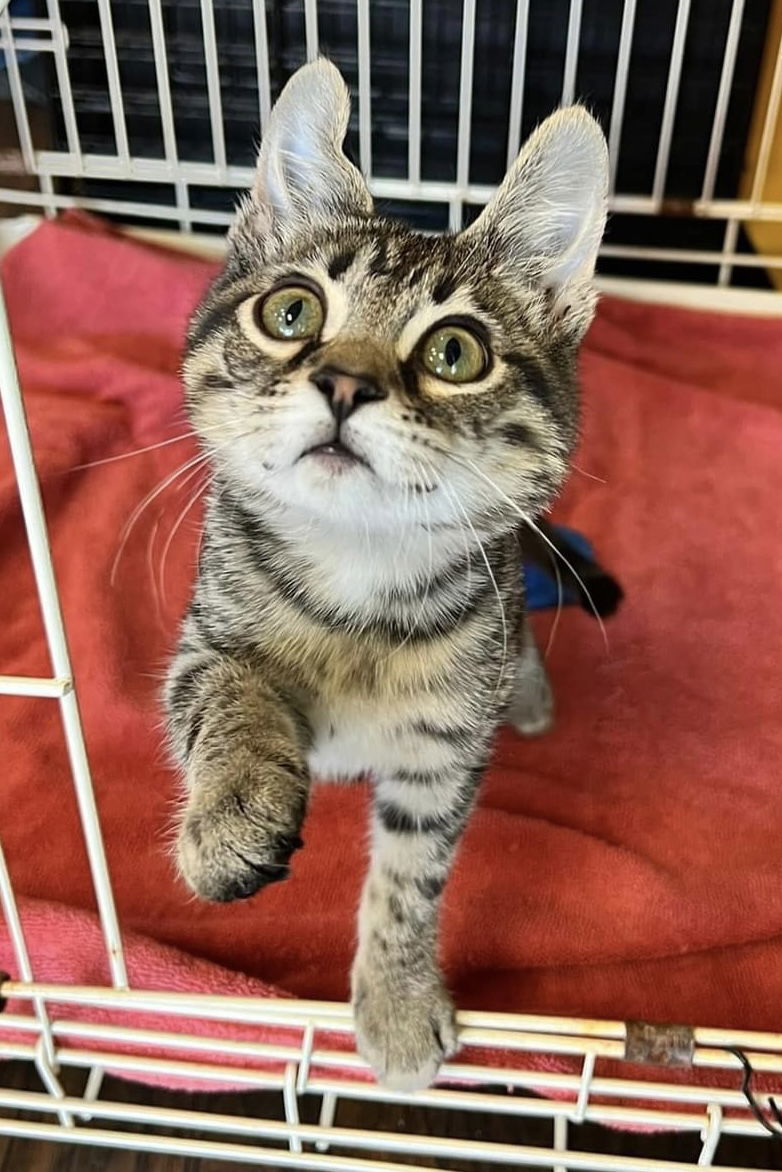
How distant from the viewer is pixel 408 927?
2.93 feet

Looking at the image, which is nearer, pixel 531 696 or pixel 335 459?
pixel 335 459

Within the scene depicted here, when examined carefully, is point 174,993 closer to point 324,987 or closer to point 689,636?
point 324,987

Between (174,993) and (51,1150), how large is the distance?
29 cm

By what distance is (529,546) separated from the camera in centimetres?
128

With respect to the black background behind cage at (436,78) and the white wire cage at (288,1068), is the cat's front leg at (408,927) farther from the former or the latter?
the black background behind cage at (436,78)

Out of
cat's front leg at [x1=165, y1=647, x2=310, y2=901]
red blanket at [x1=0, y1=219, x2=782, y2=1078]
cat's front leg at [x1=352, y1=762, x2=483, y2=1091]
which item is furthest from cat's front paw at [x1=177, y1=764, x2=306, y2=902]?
Result: red blanket at [x1=0, y1=219, x2=782, y2=1078]

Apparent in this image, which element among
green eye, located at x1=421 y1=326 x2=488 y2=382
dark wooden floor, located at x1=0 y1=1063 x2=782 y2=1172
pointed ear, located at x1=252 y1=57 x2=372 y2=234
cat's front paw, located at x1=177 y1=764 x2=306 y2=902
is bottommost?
dark wooden floor, located at x1=0 y1=1063 x2=782 y2=1172

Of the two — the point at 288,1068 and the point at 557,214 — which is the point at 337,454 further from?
the point at 288,1068

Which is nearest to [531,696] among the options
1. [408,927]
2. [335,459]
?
[408,927]

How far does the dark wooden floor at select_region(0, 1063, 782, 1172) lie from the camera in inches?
39.0

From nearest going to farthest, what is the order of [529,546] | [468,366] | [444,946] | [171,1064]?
[468,366], [171,1064], [444,946], [529,546]

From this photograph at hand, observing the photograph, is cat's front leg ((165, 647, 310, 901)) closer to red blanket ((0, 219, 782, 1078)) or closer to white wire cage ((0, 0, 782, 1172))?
white wire cage ((0, 0, 782, 1172))

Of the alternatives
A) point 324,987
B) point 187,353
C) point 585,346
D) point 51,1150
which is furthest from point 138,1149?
point 585,346

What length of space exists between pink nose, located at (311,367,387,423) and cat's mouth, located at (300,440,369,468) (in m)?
0.02
